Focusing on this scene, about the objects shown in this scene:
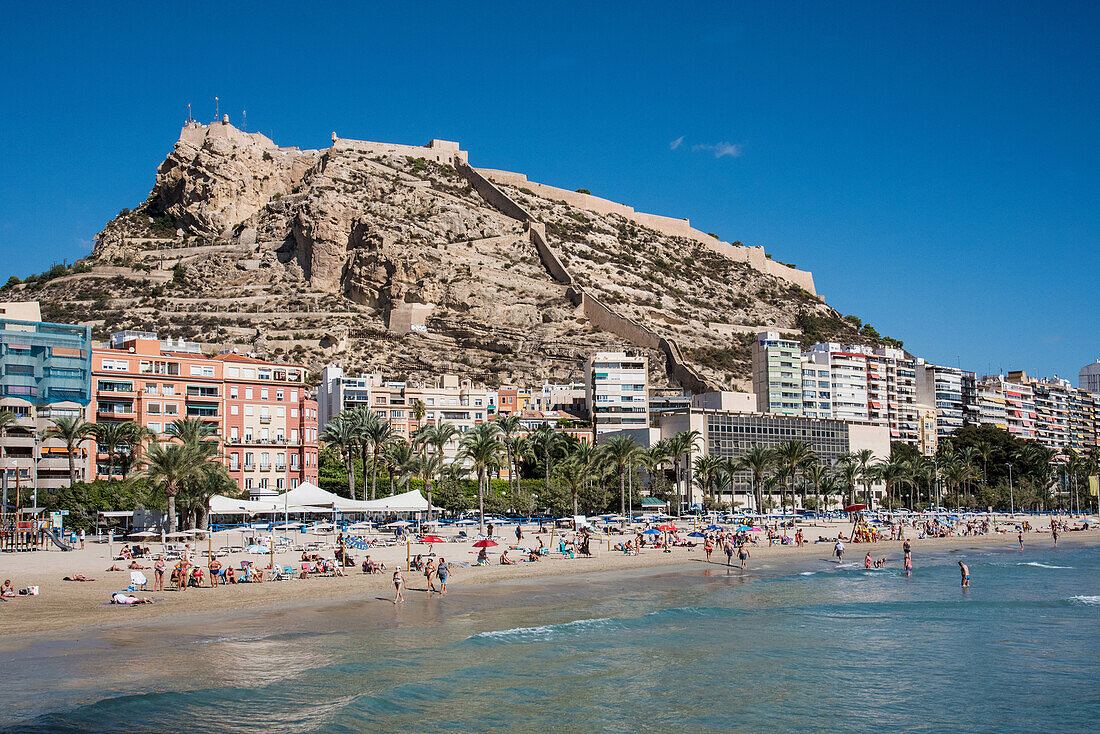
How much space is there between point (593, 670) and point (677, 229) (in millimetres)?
161514

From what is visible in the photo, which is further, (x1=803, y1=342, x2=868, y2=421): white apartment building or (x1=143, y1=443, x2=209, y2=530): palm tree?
(x1=803, y1=342, x2=868, y2=421): white apartment building

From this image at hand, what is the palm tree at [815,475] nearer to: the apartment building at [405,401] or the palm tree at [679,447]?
the palm tree at [679,447]

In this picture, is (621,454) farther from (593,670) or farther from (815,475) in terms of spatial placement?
(593,670)

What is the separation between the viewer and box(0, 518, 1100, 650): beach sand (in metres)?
28.8

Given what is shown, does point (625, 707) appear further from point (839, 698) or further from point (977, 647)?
point (977, 647)

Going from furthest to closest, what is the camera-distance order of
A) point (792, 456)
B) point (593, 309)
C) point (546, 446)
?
point (593, 309) → point (792, 456) → point (546, 446)

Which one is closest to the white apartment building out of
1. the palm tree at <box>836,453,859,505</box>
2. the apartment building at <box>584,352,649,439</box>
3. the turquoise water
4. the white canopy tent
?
the palm tree at <box>836,453,859,505</box>

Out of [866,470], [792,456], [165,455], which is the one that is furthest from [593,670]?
[866,470]

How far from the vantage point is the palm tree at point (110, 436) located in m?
57.8

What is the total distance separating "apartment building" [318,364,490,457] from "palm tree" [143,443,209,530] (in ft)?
140

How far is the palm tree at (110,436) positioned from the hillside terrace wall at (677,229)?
398 feet

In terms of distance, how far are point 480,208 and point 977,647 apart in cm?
13406

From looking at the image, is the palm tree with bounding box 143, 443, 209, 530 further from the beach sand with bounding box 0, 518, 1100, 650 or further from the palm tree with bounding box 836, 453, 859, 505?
the palm tree with bounding box 836, 453, 859, 505

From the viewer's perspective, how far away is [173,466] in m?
→ 47.2
